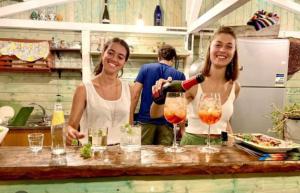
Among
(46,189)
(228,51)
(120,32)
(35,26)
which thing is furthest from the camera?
(120,32)

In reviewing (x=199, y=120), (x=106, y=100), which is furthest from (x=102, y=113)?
(x=199, y=120)

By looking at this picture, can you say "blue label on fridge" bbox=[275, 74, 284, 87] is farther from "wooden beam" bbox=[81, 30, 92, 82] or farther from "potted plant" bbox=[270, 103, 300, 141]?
"wooden beam" bbox=[81, 30, 92, 82]

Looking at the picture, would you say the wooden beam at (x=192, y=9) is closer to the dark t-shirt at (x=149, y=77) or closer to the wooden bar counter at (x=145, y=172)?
the dark t-shirt at (x=149, y=77)

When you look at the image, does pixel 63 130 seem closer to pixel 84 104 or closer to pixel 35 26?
pixel 84 104

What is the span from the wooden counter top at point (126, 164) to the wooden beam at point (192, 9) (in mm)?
3536

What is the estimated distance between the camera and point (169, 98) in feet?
4.54

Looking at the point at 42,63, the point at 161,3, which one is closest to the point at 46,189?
the point at 42,63

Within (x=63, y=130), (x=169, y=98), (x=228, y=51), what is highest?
(x=228, y=51)

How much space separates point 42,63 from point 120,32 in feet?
4.44

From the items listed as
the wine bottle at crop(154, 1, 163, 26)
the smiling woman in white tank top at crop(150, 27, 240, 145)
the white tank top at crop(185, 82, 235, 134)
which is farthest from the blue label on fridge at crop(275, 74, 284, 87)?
the white tank top at crop(185, 82, 235, 134)

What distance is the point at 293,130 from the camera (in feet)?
5.58

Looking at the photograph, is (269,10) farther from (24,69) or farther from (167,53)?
(24,69)

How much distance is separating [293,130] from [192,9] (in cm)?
325

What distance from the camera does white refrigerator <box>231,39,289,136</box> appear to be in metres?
3.95
